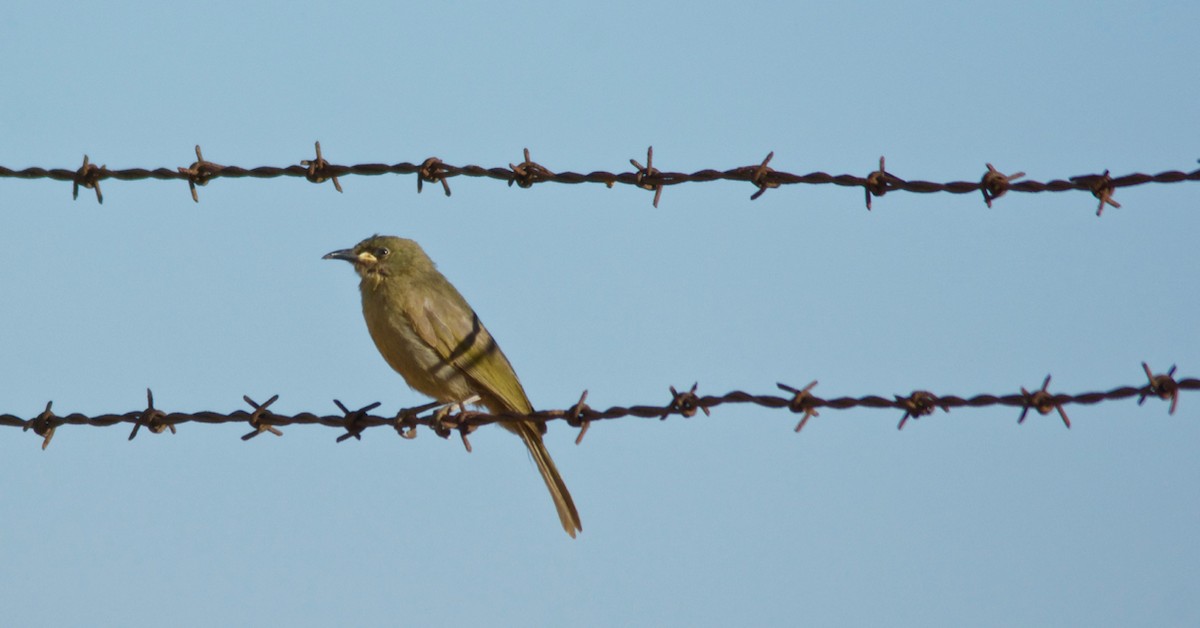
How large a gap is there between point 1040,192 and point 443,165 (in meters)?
2.23

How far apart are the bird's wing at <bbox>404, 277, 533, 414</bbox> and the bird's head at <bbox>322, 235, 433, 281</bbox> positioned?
393mm

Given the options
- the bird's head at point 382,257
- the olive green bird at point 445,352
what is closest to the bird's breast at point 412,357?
the olive green bird at point 445,352

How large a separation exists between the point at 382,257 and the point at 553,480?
73.2 inches

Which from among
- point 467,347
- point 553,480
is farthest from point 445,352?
Answer: point 553,480

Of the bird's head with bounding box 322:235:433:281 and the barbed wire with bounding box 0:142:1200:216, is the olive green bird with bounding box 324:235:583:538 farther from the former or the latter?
the barbed wire with bounding box 0:142:1200:216

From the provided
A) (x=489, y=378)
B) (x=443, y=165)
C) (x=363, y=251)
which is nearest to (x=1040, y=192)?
(x=443, y=165)

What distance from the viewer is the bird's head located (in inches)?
324

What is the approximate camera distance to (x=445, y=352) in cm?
761

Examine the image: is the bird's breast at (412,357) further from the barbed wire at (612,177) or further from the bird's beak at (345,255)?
the barbed wire at (612,177)

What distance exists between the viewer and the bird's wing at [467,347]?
7645 millimetres

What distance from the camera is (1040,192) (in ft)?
15.0

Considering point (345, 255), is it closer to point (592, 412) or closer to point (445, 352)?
point (445, 352)

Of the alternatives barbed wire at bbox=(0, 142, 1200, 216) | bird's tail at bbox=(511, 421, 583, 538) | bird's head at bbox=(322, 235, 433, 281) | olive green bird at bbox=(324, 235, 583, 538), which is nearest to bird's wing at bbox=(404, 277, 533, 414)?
olive green bird at bbox=(324, 235, 583, 538)

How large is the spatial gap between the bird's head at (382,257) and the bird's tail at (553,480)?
54.3 inches
